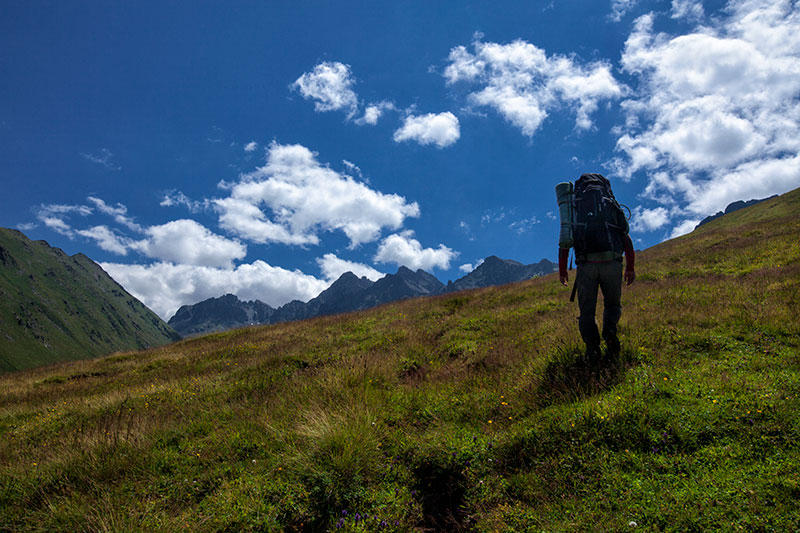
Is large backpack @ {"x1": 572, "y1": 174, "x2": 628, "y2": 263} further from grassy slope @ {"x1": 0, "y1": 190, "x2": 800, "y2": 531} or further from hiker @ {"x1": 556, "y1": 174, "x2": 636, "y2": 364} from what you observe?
grassy slope @ {"x1": 0, "y1": 190, "x2": 800, "y2": 531}

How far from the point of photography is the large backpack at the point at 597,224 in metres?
5.09

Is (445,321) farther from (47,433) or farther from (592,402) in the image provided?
(47,433)

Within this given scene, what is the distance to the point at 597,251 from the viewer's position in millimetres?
5102

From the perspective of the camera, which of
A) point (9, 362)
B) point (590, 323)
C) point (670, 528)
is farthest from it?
point (9, 362)

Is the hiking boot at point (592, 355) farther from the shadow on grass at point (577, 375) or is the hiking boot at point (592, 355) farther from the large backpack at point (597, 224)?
the large backpack at point (597, 224)

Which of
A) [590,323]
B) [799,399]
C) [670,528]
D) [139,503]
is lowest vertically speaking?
[670,528]

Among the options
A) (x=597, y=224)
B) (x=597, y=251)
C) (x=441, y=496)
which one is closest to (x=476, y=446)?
(x=441, y=496)

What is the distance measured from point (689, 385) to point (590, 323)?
1362 mm

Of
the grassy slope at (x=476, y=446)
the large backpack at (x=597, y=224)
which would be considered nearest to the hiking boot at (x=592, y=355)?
the grassy slope at (x=476, y=446)

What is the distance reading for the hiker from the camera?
5.09 m

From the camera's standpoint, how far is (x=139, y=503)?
3.34 meters

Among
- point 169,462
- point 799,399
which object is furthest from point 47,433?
point 799,399

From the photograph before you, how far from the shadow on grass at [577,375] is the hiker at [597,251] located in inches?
6.1

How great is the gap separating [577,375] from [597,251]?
1.88 meters
